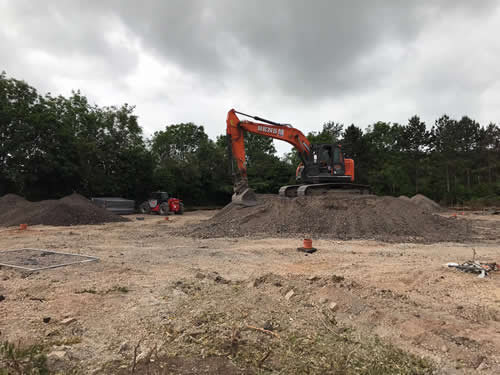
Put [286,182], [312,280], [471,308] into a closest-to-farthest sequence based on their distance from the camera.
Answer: [471,308]
[312,280]
[286,182]

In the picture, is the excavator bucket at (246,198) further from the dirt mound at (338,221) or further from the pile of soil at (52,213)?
the pile of soil at (52,213)

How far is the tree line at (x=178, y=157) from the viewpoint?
19.9 metres

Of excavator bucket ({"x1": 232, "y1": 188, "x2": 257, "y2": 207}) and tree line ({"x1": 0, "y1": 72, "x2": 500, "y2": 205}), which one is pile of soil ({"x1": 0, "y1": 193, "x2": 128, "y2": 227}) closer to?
tree line ({"x1": 0, "y1": 72, "x2": 500, "y2": 205})

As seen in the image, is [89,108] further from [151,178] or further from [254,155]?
[254,155]

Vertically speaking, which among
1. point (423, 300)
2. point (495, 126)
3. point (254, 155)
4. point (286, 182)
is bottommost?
point (423, 300)

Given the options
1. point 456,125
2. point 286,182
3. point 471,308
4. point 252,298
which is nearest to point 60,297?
point 252,298

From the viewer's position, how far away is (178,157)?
109 feet

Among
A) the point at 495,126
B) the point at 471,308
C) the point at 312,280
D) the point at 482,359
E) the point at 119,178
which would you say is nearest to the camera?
the point at 482,359

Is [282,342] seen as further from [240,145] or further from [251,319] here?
[240,145]

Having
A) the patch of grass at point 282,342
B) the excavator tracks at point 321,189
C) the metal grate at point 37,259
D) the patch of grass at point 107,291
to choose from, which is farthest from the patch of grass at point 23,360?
the excavator tracks at point 321,189

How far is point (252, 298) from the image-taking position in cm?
364

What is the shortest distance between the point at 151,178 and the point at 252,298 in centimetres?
2572

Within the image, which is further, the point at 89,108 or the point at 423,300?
the point at 89,108

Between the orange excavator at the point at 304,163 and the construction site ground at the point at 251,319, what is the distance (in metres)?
8.05
